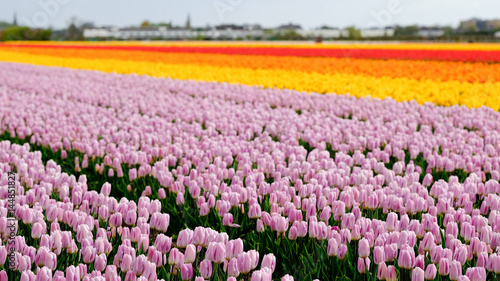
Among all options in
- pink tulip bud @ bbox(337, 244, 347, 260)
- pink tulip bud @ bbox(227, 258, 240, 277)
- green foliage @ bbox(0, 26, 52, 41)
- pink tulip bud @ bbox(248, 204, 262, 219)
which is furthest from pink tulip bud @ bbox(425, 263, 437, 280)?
green foliage @ bbox(0, 26, 52, 41)

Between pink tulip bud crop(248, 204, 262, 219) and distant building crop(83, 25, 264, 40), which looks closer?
pink tulip bud crop(248, 204, 262, 219)

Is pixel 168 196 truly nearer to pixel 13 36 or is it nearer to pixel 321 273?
pixel 321 273

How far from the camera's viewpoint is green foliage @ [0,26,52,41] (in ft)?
238

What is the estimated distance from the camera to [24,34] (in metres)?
77.4

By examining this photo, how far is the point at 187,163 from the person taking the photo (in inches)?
183

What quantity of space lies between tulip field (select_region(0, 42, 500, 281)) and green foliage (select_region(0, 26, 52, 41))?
6878cm

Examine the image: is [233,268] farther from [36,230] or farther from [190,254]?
[36,230]

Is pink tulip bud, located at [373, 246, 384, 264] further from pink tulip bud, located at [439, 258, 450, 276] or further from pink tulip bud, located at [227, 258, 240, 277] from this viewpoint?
pink tulip bud, located at [227, 258, 240, 277]

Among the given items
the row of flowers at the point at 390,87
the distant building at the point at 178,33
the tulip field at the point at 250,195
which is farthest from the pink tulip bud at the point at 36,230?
the distant building at the point at 178,33

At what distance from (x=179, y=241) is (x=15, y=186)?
1769 mm

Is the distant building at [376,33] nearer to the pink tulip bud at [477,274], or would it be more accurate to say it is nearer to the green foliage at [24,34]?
the green foliage at [24,34]

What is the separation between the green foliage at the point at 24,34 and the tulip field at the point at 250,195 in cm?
6878

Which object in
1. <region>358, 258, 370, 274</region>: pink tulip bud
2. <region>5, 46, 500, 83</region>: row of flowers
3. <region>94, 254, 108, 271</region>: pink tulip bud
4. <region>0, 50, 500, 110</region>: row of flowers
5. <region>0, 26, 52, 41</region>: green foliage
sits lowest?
<region>358, 258, 370, 274</region>: pink tulip bud

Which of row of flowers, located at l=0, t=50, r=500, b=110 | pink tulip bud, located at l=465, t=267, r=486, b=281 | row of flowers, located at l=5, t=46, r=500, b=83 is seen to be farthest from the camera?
row of flowers, located at l=5, t=46, r=500, b=83
